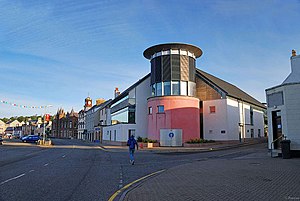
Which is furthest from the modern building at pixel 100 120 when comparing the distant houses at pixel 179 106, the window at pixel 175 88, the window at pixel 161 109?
the window at pixel 175 88

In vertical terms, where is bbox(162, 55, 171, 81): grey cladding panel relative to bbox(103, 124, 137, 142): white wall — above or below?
above

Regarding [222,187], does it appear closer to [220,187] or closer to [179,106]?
[220,187]

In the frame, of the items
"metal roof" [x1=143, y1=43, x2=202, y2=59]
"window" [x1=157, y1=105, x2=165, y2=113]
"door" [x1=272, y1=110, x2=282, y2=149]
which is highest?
"metal roof" [x1=143, y1=43, x2=202, y2=59]

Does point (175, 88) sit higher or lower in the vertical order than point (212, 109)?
higher

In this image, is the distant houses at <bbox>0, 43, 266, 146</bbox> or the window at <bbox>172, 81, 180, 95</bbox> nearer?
the distant houses at <bbox>0, 43, 266, 146</bbox>

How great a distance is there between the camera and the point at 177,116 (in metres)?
33.3

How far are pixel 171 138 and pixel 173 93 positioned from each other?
5.65m

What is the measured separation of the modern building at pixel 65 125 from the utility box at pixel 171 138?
7350 centimetres

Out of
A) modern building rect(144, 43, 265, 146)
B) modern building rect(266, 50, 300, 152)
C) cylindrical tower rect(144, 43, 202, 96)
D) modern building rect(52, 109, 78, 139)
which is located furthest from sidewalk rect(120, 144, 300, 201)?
modern building rect(52, 109, 78, 139)

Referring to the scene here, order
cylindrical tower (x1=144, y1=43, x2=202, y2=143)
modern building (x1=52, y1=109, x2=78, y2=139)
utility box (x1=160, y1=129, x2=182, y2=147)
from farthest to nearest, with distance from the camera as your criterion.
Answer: modern building (x1=52, y1=109, x2=78, y2=139) < cylindrical tower (x1=144, y1=43, x2=202, y2=143) < utility box (x1=160, y1=129, x2=182, y2=147)

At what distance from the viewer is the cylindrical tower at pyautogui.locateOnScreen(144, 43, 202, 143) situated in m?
33.4

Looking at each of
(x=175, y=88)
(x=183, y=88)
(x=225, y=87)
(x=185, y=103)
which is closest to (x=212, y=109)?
(x=185, y=103)

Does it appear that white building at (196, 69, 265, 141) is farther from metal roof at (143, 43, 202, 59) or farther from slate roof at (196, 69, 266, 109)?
metal roof at (143, 43, 202, 59)

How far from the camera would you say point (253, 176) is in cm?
1002
